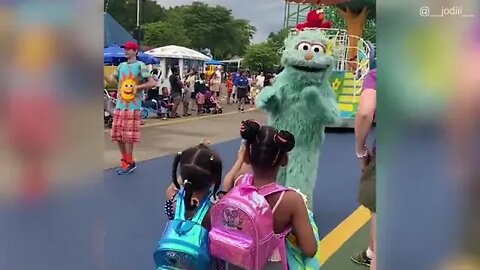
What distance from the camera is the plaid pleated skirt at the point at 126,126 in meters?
6.95

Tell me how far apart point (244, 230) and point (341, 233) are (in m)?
2.80

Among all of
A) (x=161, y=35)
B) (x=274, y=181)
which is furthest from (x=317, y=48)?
(x=161, y=35)

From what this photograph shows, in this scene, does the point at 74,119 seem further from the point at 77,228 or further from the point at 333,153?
the point at 333,153

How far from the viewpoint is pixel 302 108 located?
4484 mm

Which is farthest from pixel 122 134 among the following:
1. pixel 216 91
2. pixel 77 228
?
pixel 216 91

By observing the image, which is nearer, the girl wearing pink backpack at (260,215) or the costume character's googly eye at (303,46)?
the girl wearing pink backpack at (260,215)

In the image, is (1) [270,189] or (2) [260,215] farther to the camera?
(1) [270,189]

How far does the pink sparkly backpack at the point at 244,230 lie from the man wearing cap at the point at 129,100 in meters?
4.74

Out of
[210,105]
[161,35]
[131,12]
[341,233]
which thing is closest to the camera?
[341,233]

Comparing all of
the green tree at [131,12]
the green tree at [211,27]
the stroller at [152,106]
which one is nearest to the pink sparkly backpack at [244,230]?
the stroller at [152,106]

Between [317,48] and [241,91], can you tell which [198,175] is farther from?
[241,91]

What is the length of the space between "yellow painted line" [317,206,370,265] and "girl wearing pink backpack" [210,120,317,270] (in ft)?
6.24

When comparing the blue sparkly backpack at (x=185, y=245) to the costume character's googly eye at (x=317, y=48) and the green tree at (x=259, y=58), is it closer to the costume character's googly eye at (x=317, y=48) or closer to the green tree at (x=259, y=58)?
the costume character's googly eye at (x=317, y=48)

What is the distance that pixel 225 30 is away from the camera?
6506 cm
